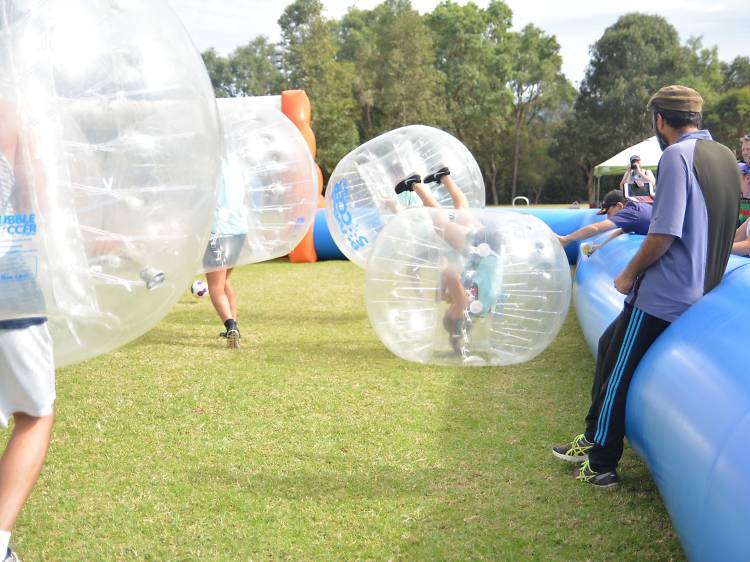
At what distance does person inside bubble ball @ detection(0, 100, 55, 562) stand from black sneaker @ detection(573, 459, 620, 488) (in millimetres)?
2109

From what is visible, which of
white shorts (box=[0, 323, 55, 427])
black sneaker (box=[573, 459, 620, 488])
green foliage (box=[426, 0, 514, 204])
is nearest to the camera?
white shorts (box=[0, 323, 55, 427])

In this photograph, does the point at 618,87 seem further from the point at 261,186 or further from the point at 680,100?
the point at 680,100

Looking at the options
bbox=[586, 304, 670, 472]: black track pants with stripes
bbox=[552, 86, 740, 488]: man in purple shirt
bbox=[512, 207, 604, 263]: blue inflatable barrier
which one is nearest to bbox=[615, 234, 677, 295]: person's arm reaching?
bbox=[552, 86, 740, 488]: man in purple shirt

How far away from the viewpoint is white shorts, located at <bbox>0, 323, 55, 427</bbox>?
2.09 metres

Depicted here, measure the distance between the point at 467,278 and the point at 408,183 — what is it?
1.65 metres

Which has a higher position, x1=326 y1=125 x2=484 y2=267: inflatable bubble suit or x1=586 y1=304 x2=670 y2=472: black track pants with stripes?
x1=326 y1=125 x2=484 y2=267: inflatable bubble suit

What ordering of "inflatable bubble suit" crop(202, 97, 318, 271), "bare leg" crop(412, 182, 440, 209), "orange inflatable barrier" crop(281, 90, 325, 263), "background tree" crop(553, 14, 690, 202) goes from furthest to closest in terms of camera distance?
1. "background tree" crop(553, 14, 690, 202)
2. "orange inflatable barrier" crop(281, 90, 325, 263)
3. "bare leg" crop(412, 182, 440, 209)
4. "inflatable bubble suit" crop(202, 97, 318, 271)

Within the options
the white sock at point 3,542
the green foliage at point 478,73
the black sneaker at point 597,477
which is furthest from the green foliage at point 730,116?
the white sock at point 3,542

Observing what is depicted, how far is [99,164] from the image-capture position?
189cm

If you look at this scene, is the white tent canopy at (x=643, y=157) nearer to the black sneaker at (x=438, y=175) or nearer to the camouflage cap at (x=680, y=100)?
the black sneaker at (x=438, y=175)

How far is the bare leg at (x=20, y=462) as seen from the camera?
86.5 inches

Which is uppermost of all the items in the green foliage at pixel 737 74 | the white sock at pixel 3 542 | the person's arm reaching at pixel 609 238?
the green foliage at pixel 737 74

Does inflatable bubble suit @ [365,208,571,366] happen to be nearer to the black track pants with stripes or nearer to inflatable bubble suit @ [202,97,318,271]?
the black track pants with stripes

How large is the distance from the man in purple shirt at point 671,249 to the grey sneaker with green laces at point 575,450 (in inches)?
4.4
